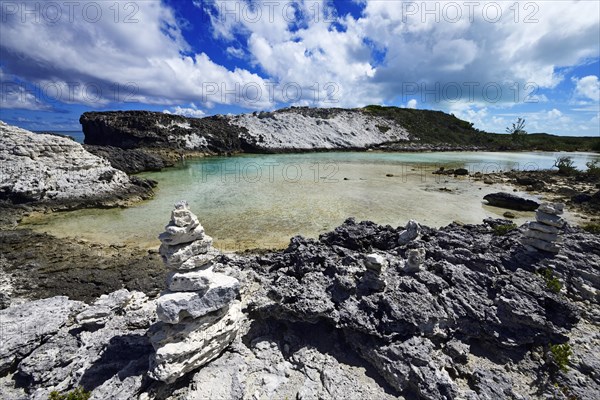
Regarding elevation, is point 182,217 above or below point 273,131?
below

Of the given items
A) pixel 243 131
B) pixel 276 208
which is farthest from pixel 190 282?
pixel 243 131

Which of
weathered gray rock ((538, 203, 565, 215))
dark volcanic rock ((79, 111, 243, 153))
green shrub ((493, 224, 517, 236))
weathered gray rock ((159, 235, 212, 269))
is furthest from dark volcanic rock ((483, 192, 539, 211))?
dark volcanic rock ((79, 111, 243, 153))

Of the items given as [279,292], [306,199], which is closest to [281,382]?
[279,292]

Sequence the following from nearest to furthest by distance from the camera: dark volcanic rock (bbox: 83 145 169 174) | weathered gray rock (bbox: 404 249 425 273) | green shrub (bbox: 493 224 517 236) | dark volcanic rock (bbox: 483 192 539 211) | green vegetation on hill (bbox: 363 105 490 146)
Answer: weathered gray rock (bbox: 404 249 425 273)
green shrub (bbox: 493 224 517 236)
dark volcanic rock (bbox: 483 192 539 211)
dark volcanic rock (bbox: 83 145 169 174)
green vegetation on hill (bbox: 363 105 490 146)

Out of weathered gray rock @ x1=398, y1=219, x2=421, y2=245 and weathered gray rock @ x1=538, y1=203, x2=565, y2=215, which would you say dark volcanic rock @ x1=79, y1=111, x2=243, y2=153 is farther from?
weathered gray rock @ x1=538, y1=203, x2=565, y2=215

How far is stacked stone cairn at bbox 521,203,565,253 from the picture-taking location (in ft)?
31.9

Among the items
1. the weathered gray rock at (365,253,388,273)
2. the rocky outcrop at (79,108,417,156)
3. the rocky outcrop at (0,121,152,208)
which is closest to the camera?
the weathered gray rock at (365,253,388,273)

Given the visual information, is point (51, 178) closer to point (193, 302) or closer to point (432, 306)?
point (193, 302)

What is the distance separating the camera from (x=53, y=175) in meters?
22.2

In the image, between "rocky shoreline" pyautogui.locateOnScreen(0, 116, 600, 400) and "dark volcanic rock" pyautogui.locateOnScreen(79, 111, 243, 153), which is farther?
"dark volcanic rock" pyautogui.locateOnScreen(79, 111, 243, 153)

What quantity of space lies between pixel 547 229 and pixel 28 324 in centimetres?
1666

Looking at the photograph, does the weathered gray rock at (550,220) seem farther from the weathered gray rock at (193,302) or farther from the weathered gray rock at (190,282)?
the weathered gray rock at (190,282)

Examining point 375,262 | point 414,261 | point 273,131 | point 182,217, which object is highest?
point 273,131

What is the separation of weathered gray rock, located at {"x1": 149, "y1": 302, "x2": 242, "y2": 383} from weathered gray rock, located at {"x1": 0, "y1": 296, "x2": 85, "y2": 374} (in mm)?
3549
